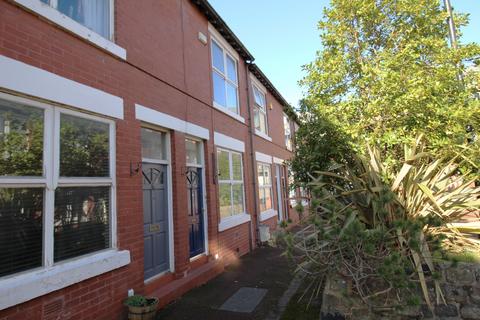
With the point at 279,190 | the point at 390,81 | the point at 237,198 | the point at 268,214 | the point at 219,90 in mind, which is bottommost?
the point at 268,214

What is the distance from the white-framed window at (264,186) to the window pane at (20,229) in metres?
8.16

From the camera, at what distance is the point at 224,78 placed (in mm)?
9172

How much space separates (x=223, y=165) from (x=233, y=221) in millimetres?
1423

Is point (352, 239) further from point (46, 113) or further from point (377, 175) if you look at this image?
point (46, 113)

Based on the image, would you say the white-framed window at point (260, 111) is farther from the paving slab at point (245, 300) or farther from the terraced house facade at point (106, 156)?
the paving slab at point (245, 300)

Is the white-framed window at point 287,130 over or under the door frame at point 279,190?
over

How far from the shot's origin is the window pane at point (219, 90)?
851 cm

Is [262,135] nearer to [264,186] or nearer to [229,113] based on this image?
[264,186]

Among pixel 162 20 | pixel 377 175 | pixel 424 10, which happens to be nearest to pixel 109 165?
pixel 162 20

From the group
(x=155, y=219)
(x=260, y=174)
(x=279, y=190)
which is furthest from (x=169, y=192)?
(x=279, y=190)

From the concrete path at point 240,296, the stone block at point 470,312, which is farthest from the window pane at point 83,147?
the stone block at point 470,312

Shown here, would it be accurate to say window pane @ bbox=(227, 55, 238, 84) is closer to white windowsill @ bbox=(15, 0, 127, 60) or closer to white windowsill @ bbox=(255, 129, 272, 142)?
white windowsill @ bbox=(255, 129, 272, 142)

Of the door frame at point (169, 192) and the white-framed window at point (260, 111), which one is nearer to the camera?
the door frame at point (169, 192)

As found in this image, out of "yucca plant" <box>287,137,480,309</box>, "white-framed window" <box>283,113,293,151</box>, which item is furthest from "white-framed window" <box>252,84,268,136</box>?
"yucca plant" <box>287,137,480,309</box>
